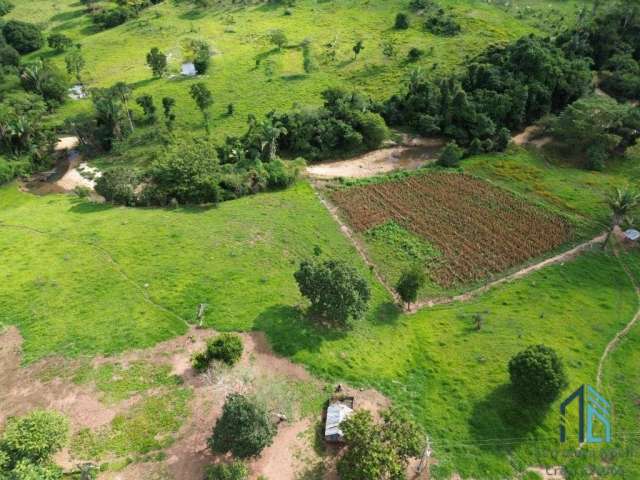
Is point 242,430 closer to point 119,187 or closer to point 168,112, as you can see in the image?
point 119,187

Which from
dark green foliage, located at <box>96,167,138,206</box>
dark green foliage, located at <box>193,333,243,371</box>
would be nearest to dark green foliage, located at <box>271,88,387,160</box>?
dark green foliage, located at <box>96,167,138,206</box>

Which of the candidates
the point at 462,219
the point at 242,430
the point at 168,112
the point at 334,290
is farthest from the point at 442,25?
the point at 242,430

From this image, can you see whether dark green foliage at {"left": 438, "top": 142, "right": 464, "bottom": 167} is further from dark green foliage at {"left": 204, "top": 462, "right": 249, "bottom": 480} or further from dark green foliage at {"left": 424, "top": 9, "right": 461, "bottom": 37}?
dark green foliage at {"left": 204, "top": 462, "right": 249, "bottom": 480}

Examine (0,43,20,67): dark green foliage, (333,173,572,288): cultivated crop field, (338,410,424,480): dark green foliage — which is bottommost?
(333,173,572,288): cultivated crop field

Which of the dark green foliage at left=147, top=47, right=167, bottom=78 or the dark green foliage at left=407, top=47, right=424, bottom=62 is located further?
the dark green foliage at left=407, top=47, right=424, bottom=62

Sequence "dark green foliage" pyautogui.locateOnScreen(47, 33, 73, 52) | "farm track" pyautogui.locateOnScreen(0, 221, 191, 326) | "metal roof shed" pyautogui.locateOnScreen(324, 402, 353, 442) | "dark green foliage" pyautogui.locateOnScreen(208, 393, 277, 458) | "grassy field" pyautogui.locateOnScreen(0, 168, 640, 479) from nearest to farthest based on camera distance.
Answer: "dark green foliage" pyautogui.locateOnScreen(208, 393, 277, 458)
"metal roof shed" pyautogui.locateOnScreen(324, 402, 353, 442)
"grassy field" pyautogui.locateOnScreen(0, 168, 640, 479)
"farm track" pyautogui.locateOnScreen(0, 221, 191, 326)
"dark green foliage" pyautogui.locateOnScreen(47, 33, 73, 52)

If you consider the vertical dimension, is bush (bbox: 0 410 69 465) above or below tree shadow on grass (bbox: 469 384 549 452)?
above

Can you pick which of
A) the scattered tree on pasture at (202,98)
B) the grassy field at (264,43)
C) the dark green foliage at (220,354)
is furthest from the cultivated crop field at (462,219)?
the scattered tree on pasture at (202,98)

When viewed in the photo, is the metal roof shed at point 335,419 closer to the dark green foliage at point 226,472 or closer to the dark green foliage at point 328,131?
the dark green foliage at point 226,472
